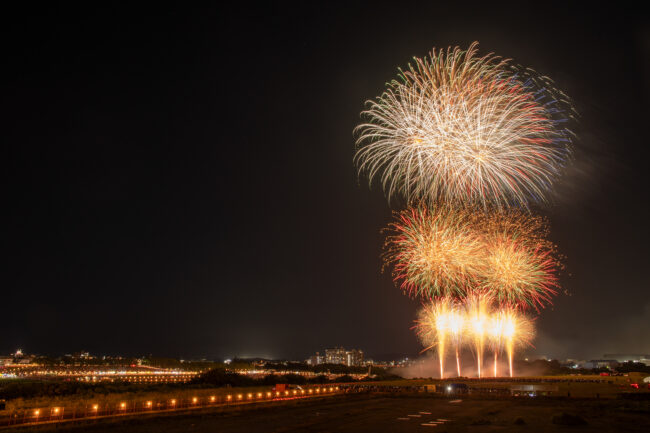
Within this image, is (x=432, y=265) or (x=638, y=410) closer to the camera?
(x=638, y=410)

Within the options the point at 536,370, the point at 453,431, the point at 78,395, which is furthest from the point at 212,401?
the point at 536,370

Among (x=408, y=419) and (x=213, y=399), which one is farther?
(x=213, y=399)

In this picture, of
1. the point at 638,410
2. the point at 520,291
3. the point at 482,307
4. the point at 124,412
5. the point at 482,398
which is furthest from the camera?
the point at 482,307

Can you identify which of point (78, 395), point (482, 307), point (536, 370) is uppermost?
point (482, 307)

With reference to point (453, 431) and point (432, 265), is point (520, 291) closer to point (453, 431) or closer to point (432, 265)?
point (432, 265)

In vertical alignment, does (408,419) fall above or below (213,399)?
below

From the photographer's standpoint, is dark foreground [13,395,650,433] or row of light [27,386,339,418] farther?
row of light [27,386,339,418]

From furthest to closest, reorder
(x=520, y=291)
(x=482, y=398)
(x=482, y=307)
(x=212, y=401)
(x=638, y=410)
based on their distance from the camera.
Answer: (x=482, y=307) → (x=482, y=398) → (x=520, y=291) → (x=212, y=401) → (x=638, y=410)

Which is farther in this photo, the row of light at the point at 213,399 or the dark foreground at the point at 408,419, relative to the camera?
the row of light at the point at 213,399
